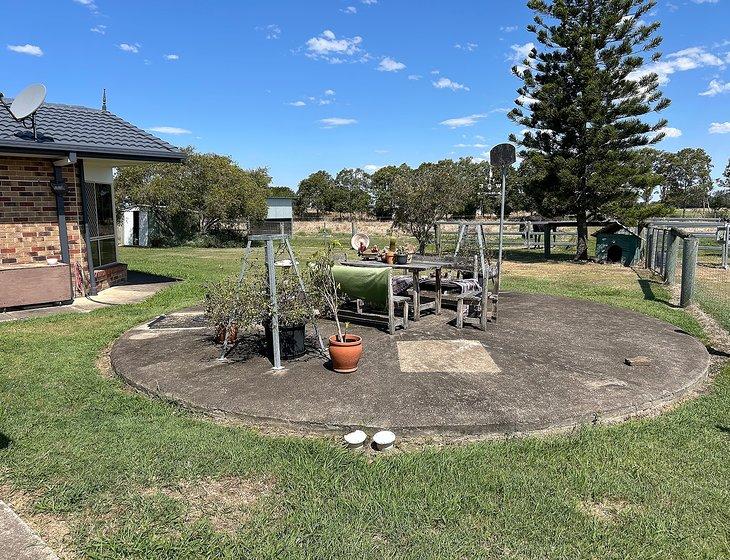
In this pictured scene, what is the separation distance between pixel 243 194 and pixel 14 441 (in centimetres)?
2234

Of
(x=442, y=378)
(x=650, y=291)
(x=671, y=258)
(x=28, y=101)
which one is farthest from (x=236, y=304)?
(x=671, y=258)

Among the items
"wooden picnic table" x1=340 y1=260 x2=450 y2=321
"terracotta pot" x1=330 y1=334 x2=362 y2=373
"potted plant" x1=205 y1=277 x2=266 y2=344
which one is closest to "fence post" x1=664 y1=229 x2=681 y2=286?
"wooden picnic table" x1=340 y1=260 x2=450 y2=321

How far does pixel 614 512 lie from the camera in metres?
2.63

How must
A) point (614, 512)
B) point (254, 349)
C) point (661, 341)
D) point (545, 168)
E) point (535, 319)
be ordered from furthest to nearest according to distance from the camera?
point (545, 168) → point (535, 319) → point (661, 341) → point (254, 349) → point (614, 512)

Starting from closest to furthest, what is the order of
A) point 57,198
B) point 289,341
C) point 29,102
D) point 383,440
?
point 383,440 → point 289,341 → point 29,102 → point 57,198

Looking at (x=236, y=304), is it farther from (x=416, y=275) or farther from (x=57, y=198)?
(x=57, y=198)

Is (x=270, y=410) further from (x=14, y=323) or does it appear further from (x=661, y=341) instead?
(x=14, y=323)

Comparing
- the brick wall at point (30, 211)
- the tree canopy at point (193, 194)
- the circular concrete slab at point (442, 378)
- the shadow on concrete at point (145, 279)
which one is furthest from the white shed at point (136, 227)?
the circular concrete slab at point (442, 378)

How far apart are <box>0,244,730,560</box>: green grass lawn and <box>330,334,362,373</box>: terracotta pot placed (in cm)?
120

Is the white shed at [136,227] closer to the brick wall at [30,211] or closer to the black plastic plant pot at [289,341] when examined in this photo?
the brick wall at [30,211]

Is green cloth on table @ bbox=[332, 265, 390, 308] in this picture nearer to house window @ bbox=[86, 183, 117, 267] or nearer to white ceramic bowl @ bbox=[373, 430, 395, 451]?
white ceramic bowl @ bbox=[373, 430, 395, 451]

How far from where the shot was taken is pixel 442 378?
4.45m

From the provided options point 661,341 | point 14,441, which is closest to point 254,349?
point 14,441

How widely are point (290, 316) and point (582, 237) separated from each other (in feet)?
51.7
